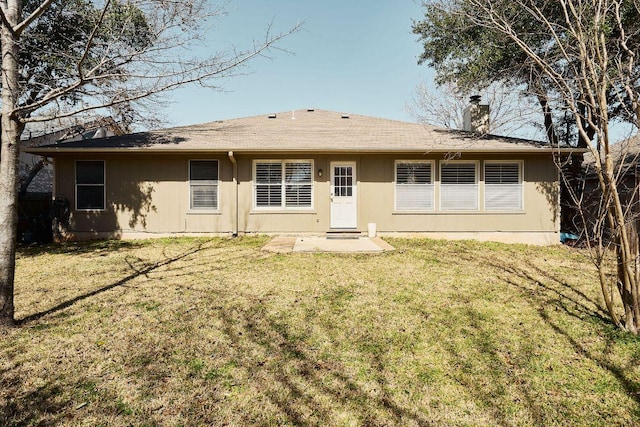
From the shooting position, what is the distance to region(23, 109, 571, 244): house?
960cm

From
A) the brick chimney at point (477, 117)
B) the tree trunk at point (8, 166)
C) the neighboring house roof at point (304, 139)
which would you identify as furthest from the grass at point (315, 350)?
the brick chimney at point (477, 117)

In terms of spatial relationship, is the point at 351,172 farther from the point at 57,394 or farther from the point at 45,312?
the point at 57,394

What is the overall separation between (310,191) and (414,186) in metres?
3.02

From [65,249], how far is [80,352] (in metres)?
6.57

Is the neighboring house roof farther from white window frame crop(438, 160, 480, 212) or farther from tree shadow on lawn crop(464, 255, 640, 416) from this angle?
tree shadow on lawn crop(464, 255, 640, 416)

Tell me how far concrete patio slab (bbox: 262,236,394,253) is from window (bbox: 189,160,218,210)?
7.33 ft

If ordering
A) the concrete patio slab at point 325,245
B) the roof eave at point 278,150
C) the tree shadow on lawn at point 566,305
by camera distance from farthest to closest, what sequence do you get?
the roof eave at point 278,150, the concrete patio slab at point 325,245, the tree shadow on lawn at point 566,305

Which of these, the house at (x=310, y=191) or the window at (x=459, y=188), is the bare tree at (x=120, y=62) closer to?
the house at (x=310, y=191)

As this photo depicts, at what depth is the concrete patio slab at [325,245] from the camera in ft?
24.9

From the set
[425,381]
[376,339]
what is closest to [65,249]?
[376,339]

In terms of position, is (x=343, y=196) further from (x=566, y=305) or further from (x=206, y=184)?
(x=566, y=305)

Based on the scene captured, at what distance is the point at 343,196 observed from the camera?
9805 mm

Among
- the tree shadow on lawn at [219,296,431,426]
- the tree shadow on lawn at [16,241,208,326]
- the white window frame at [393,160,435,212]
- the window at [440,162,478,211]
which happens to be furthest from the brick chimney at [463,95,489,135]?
the tree shadow on lawn at [219,296,431,426]

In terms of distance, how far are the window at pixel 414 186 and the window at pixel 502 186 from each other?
1.63m
